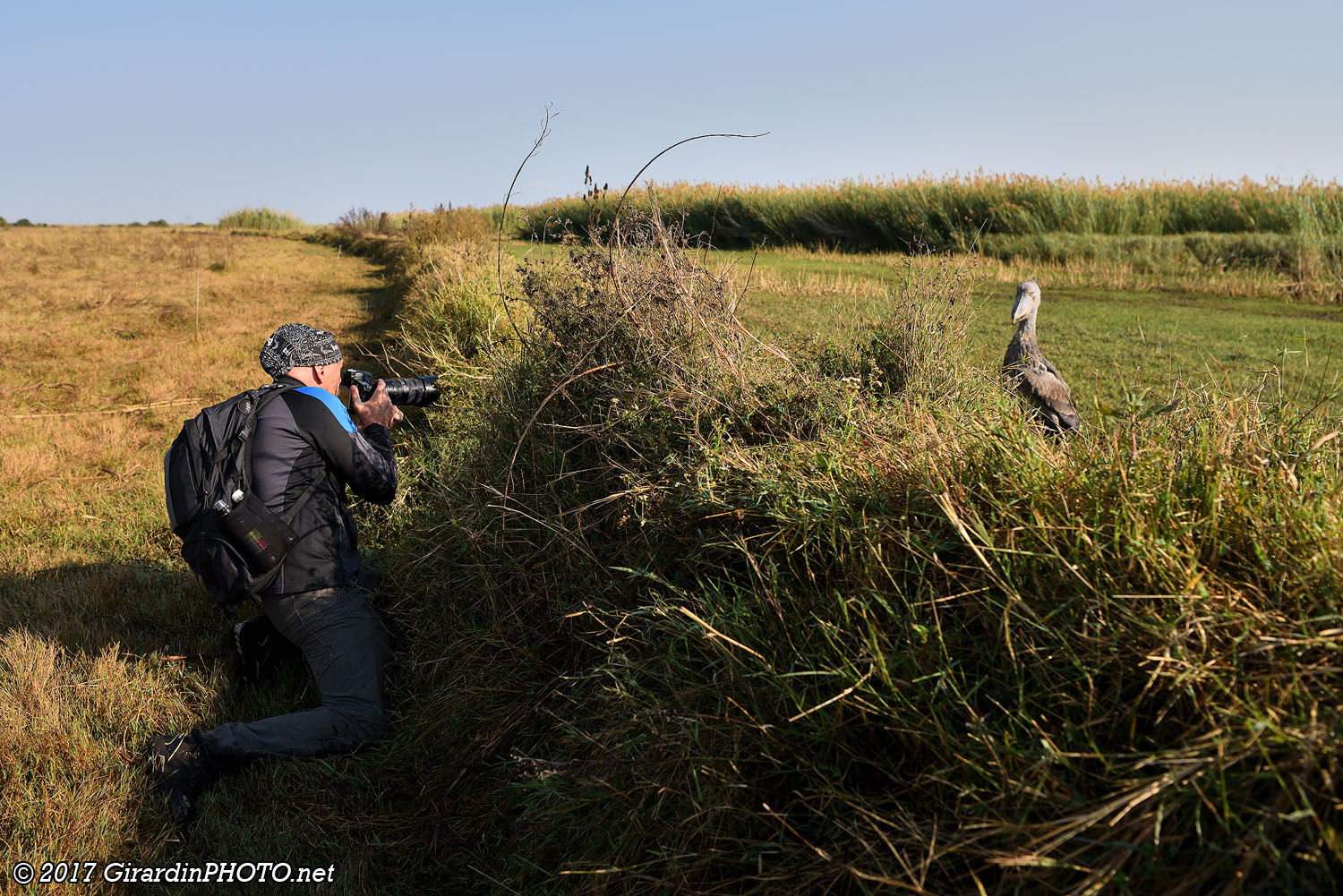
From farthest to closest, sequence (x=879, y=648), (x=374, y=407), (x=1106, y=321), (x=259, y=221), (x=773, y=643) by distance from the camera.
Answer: (x=259, y=221)
(x=1106, y=321)
(x=374, y=407)
(x=773, y=643)
(x=879, y=648)

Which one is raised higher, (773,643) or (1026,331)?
(1026,331)

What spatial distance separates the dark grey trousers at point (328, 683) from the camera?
328 centimetres

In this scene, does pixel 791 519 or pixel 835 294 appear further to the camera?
pixel 835 294

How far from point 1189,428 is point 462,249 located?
10.9m

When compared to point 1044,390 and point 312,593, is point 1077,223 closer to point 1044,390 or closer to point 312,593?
point 1044,390

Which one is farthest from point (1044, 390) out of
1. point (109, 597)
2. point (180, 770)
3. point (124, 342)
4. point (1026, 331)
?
point (124, 342)

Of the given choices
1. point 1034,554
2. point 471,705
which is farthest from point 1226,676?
point 471,705

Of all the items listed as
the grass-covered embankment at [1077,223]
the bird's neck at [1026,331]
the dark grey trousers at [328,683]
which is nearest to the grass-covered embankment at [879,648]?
the dark grey trousers at [328,683]

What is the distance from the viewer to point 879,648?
2.06 m

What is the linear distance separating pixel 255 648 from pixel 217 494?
851 millimetres

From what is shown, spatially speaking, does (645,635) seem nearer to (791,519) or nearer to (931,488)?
(791,519)

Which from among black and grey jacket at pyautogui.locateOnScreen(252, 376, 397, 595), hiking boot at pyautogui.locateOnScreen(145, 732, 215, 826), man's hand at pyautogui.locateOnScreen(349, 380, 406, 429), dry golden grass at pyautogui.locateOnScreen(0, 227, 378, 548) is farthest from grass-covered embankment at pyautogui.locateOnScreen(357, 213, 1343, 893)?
dry golden grass at pyautogui.locateOnScreen(0, 227, 378, 548)

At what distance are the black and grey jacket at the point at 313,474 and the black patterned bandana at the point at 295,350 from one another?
0.25 feet

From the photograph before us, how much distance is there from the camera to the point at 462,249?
12.1 m
